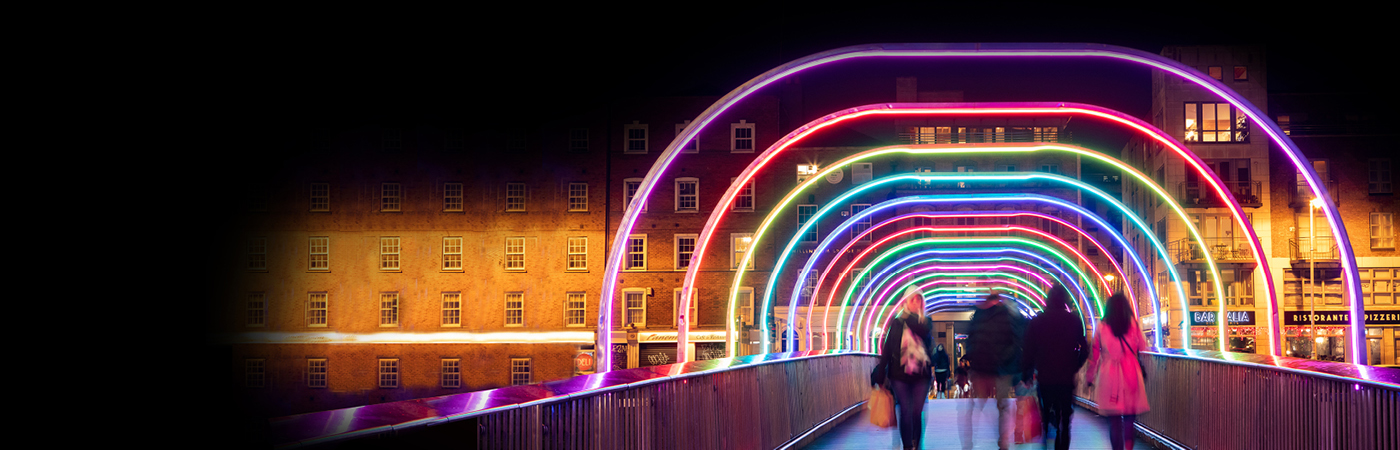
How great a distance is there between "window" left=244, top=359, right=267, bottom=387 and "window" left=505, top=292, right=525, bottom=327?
1241 cm

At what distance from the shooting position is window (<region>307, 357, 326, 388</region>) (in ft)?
186

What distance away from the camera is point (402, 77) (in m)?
9.05

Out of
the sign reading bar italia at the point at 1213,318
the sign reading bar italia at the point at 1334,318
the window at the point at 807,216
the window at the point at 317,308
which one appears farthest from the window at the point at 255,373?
the sign reading bar italia at the point at 1334,318

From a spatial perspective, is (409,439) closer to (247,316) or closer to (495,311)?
(495,311)

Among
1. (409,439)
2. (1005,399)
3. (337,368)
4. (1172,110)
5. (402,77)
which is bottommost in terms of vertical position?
(337,368)

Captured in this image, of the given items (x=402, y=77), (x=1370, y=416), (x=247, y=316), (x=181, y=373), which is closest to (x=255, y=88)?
(x=181, y=373)

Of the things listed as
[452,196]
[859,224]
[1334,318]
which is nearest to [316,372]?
[452,196]

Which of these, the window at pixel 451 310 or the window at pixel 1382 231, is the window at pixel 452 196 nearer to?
the window at pixel 451 310

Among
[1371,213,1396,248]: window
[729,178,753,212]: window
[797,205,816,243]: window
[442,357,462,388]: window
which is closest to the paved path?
[729,178,753,212]: window

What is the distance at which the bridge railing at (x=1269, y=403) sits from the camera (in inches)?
301

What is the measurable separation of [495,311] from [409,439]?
172ft

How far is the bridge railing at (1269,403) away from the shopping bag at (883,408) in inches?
124

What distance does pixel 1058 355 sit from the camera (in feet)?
35.0

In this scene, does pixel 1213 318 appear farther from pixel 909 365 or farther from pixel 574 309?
pixel 909 365
